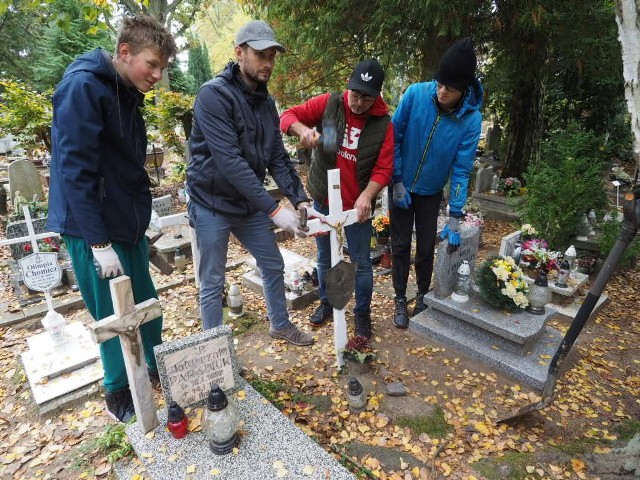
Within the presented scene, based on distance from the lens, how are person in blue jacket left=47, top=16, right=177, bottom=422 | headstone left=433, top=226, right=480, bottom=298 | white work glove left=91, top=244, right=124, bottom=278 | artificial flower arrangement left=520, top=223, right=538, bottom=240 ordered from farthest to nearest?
artificial flower arrangement left=520, top=223, right=538, bottom=240 < headstone left=433, top=226, right=480, bottom=298 < white work glove left=91, top=244, right=124, bottom=278 < person in blue jacket left=47, top=16, right=177, bottom=422

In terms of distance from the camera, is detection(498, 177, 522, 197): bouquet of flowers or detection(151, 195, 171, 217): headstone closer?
detection(151, 195, 171, 217): headstone

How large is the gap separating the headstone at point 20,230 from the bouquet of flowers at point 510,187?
295 inches

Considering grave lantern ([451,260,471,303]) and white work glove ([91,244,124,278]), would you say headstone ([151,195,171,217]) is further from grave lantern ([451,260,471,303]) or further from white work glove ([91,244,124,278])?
grave lantern ([451,260,471,303])

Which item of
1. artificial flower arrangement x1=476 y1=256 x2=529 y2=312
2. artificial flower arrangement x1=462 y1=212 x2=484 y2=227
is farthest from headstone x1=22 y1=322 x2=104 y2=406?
artificial flower arrangement x1=462 y1=212 x2=484 y2=227

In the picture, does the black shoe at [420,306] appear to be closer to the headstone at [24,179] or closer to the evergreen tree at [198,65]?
the headstone at [24,179]

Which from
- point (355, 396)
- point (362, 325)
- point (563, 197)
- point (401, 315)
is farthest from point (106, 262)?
point (563, 197)

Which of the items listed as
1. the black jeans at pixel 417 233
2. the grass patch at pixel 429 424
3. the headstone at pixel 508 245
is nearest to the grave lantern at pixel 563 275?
the headstone at pixel 508 245

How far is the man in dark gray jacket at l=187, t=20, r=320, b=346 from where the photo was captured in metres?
2.29

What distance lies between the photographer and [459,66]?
2.68 metres

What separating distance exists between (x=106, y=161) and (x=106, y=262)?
0.55m

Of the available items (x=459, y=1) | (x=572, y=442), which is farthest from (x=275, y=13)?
(x=572, y=442)

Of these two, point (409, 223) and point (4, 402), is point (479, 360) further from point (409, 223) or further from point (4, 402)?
point (4, 402)

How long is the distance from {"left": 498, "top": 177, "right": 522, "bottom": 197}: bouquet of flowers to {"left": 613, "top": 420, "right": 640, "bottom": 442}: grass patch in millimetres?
5392

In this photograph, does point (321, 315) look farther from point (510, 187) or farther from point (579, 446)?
point (510, 187)
